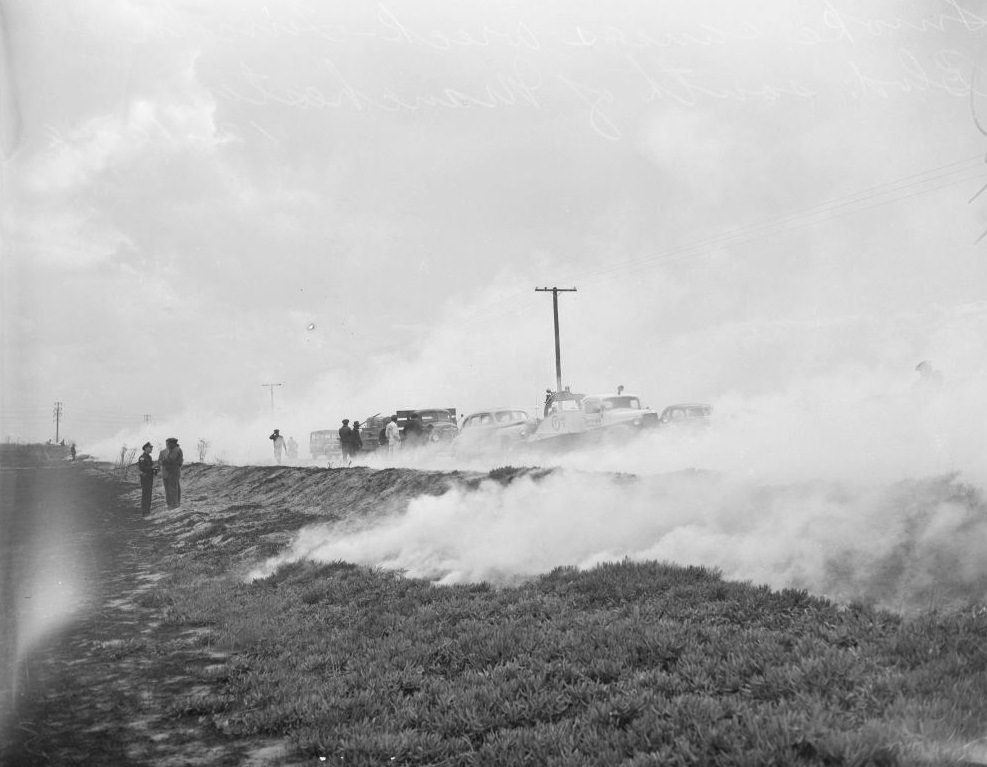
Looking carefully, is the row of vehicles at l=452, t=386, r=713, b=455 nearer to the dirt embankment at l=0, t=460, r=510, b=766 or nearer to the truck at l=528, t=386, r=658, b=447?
the truck at l=528, t=386, r=658, b=447

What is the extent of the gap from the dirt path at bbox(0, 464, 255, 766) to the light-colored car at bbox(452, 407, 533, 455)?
11.5 metres

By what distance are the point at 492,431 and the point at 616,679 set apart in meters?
19.7

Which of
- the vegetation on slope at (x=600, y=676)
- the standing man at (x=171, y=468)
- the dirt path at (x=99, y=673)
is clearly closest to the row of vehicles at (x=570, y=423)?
the standing man at (x=171, y=468)

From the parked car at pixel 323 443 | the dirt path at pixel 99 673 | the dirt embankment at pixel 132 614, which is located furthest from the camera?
the parked car at pixel 323 443

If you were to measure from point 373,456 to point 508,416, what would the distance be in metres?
9.01

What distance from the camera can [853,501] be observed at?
866 cm

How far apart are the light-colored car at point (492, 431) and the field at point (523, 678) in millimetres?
14468

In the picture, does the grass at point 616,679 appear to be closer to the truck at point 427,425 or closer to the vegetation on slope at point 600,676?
the vegetation on slope at point 600,676

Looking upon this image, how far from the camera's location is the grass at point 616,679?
4.17m

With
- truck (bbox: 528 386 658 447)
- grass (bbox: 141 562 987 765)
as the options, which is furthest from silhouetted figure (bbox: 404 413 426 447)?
grass (bbox: 141 562 987 765)

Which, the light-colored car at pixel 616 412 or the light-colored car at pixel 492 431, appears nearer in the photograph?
the light-colored car at pixel 616 412

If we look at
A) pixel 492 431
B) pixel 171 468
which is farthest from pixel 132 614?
pixel 492 431

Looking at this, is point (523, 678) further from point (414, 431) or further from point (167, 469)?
point (414, 431)

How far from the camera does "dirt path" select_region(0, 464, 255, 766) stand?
538cm
